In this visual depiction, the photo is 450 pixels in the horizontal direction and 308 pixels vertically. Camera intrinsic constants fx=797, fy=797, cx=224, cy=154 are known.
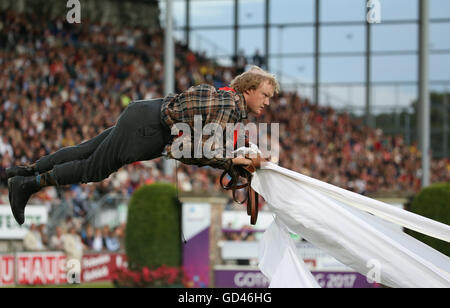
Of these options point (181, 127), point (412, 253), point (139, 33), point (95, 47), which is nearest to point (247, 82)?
point (181, 127)

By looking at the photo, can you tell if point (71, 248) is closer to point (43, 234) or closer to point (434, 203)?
point (43, 234)

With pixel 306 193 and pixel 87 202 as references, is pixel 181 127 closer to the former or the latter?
pixel 306 193

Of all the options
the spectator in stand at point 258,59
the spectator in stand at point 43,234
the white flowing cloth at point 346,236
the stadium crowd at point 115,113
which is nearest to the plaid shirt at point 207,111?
the white flowing cloth at point 346,236

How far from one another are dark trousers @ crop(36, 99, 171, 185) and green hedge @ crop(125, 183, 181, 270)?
8.19 m

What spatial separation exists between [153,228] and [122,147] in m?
8.72

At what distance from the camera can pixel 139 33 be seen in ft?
101

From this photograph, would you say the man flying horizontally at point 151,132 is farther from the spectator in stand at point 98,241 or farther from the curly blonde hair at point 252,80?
the spectator in stand at point 98,241

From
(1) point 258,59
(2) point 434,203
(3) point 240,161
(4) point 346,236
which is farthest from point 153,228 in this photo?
(1) point 258,59

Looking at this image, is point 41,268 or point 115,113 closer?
point 41,268

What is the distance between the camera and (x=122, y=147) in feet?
21.5

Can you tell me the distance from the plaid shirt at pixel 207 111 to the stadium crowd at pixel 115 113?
459 inches

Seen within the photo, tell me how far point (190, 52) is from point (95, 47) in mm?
6998

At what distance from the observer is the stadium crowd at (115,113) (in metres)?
19.7

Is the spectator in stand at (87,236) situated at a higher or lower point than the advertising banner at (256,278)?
higher
